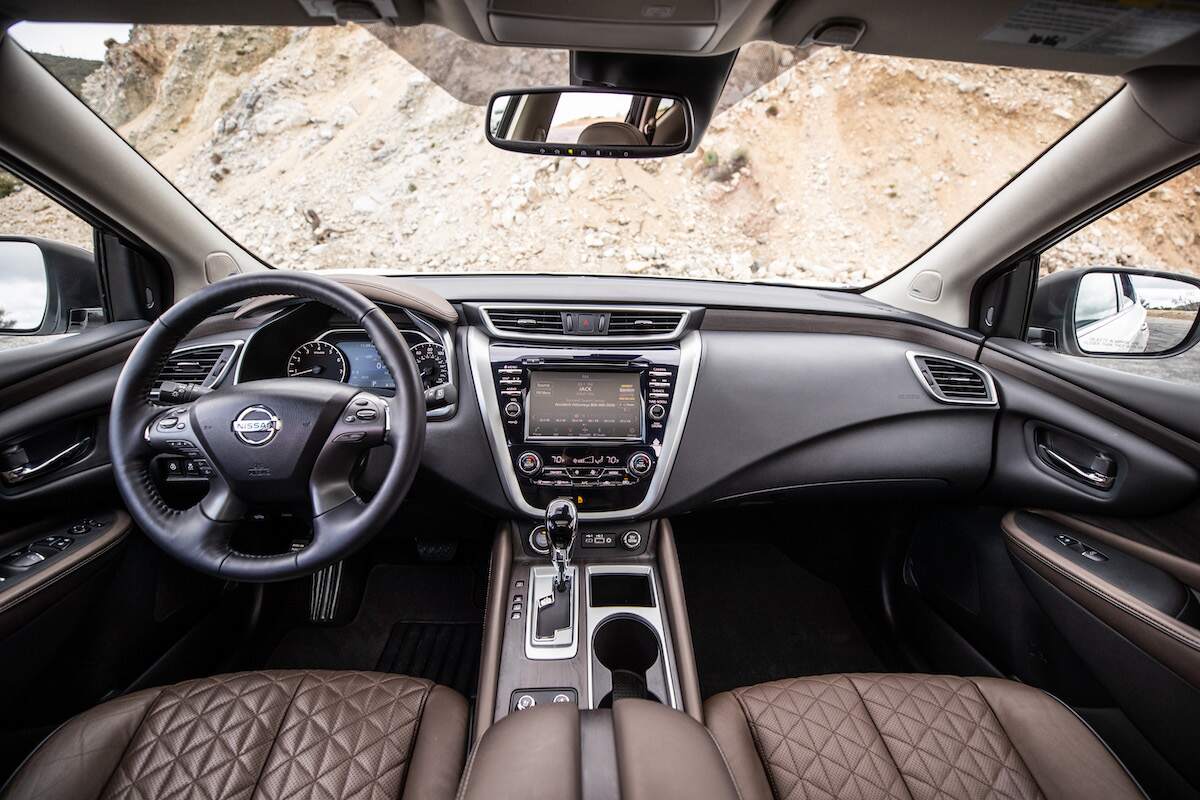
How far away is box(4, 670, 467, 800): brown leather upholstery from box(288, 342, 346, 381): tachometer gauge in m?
0.90

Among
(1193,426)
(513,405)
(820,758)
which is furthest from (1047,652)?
(513,405)

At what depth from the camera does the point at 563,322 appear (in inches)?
80.0

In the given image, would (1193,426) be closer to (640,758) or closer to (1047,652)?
(1047,652)

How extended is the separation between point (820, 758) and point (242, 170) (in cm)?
1244

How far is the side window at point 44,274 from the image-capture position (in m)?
1.90

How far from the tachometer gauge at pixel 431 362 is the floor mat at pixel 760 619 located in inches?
59.6

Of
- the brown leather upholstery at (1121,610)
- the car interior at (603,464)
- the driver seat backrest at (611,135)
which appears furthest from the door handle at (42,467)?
the brown leather upholstery at (1121,610)

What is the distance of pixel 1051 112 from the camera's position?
8.68 meters

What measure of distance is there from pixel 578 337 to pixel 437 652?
1484 mm

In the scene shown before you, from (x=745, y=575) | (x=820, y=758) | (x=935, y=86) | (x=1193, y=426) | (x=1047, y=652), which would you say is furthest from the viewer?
(x=935, y=86)

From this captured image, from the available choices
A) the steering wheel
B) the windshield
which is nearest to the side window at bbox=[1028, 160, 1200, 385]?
the steering wheel

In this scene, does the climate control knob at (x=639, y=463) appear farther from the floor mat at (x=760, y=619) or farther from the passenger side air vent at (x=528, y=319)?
the floor mat at (x=760, y=619)

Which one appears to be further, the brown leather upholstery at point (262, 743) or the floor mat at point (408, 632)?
the floor mat at point (408, 632)

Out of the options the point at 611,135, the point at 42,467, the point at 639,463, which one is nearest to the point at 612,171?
the point at 611,135
